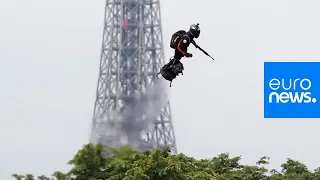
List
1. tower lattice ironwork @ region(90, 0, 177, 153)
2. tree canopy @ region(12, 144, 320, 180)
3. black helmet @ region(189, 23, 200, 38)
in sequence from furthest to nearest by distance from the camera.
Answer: tower lattice ironwork @ region(90, 0, 177, 153), tree canopy @ region(12, 144, 320, 180), black helmet @ region(189, 23, 200, 38)

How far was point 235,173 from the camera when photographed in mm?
42844

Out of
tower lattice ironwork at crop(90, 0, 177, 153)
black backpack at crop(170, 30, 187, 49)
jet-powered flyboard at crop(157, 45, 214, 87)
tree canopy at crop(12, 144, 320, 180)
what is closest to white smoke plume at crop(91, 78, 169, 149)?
tree canopy at crop(12, 144, 320, 180)

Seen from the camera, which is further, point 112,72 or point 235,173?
point 112,72

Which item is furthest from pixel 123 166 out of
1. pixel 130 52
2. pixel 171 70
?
pixel 130 52

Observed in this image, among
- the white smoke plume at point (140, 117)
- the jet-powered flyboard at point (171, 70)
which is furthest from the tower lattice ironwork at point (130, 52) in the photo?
the jet-powered flyboard at point (171, 70)

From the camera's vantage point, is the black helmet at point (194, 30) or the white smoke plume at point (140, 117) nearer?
the black helmet at point (194, 30)

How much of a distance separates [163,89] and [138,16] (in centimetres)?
5614

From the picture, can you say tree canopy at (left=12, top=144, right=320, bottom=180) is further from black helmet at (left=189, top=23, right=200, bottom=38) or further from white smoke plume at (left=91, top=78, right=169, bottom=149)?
black helmet at (left=189, top=23, right=200, bottom=38)

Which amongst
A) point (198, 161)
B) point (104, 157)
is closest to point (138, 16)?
point (198, 161)

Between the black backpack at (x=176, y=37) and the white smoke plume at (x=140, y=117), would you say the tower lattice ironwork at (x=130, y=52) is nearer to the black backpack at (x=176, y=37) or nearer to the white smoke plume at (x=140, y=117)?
the white smoke plume at (x=140, y=117)

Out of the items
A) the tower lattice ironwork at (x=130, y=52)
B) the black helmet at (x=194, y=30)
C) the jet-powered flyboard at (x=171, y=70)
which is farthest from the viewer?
the tower lattice ironwork at (x=130, y=52)

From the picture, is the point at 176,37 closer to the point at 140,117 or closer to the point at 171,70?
the point at 171,70

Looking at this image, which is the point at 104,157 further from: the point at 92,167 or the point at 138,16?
the point at 138,16

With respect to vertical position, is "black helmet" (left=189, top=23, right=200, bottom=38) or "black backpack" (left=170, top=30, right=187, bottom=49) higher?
"black helmet" (left=189, top=23, right=200, bottom=38)
